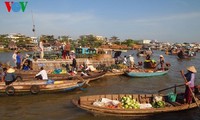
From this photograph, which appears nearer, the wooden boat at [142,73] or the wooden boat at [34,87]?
the wooden boat at [34,87]

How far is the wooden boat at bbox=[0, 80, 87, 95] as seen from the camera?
13.6 metres

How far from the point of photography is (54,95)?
47.6 feet

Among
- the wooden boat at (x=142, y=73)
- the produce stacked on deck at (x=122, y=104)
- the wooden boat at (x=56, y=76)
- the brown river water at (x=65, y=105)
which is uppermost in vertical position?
the wooden boat at (x=56, y=76)

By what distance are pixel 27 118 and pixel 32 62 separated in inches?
387

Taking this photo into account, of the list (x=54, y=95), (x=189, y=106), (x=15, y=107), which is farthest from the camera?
(x=54, y=95)

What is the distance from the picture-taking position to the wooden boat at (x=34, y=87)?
13634 millimetres

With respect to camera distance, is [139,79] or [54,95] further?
[139,79]

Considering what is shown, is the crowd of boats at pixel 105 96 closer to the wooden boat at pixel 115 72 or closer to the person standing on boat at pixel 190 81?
the wooden boat at pixel 115 72

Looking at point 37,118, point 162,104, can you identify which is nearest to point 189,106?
point 162,104

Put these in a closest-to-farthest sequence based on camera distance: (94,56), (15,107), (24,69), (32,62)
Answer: (15,107)
(24,69)
(32,62)
(94,56)

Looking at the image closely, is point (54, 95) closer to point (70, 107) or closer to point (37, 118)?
point (70, 107)

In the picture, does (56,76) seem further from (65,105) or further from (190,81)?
(190,81)

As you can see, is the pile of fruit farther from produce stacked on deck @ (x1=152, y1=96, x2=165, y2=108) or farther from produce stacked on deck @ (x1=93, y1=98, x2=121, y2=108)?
produce stacked on deck @ (x1=152, y1=96, x2=165, y2=108)

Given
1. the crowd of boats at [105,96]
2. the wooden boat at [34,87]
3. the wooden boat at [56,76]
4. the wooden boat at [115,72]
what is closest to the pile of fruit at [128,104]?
the crowd of boats at [105,96]
